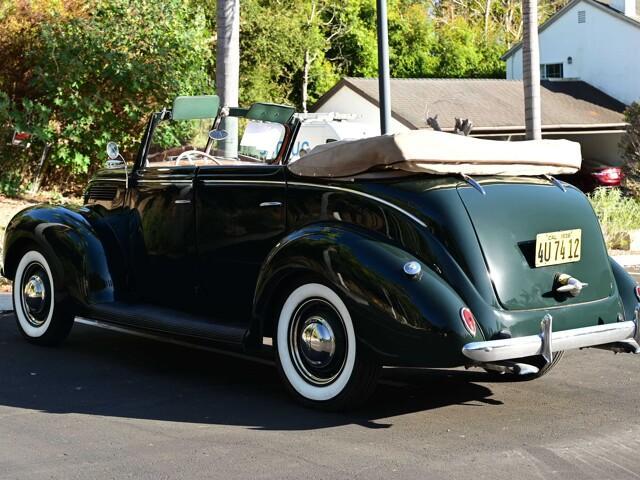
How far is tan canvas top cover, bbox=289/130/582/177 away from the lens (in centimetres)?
595

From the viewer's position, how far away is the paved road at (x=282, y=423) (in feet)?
16.5

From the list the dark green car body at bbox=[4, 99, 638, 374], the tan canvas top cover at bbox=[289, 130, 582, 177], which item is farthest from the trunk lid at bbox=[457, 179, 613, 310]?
the tan canvas top cover at bbox=[289, 130, 582, 177]

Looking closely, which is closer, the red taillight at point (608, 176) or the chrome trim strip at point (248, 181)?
the chrome trim strip at point (248, 181)

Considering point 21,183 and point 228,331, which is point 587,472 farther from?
point 21,183

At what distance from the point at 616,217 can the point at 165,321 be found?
11.9 meters

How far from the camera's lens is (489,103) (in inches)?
1340

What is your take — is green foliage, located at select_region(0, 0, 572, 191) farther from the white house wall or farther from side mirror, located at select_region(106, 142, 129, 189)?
the white house wall

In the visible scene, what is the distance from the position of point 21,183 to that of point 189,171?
12232mm

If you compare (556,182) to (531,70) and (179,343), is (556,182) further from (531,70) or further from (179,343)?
(531,70)

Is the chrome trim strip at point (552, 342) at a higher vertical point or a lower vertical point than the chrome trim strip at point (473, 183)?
lower

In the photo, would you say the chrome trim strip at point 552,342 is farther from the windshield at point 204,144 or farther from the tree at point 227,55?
the tree at point 227,55

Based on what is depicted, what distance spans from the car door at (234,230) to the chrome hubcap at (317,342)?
26.9 inches

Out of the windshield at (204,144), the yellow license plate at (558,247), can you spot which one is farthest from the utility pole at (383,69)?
the yellow license plate at (558,247)

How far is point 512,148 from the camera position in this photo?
6.44 meters
